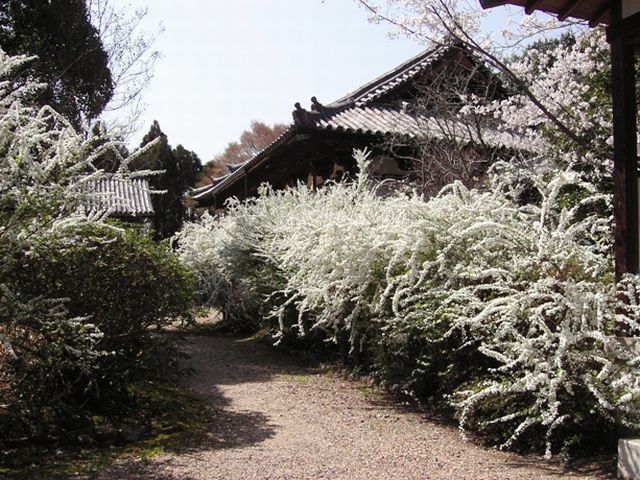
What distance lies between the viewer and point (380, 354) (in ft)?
19.8

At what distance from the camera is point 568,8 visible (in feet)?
16.6

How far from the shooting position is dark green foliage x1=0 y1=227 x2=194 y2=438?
418cm

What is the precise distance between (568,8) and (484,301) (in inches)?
95.6

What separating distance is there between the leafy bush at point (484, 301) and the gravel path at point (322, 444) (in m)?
0.26

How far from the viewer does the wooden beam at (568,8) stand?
492 centimetres

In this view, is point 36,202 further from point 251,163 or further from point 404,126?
point 251,163

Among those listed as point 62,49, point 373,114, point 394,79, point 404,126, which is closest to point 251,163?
point 373,114

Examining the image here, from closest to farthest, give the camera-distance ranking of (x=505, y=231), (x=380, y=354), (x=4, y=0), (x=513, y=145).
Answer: (x=505, y=231), (x=380, y=354), (x=513, y=145), (x=4, y=0)

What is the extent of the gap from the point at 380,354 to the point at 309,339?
2750 mm

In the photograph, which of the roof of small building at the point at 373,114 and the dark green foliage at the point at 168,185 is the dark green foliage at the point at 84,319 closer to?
the roof of small building at the point at 373,114

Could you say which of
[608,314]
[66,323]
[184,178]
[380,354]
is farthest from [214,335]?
[184,178]

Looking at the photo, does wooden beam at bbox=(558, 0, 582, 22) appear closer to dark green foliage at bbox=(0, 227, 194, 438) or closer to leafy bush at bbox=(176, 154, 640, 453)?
leafy bush at bbox=(176, 154, 640, 453)

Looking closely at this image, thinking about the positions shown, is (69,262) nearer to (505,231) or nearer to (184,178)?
(505,231)

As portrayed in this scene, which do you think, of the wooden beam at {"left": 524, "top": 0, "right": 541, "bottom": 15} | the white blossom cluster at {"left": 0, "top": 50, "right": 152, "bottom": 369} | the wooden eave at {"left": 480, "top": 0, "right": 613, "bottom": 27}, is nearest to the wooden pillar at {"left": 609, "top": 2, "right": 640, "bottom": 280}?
the wooden eave at {"left": 480, "top": 0, "right": 613, "bottom": 27}
